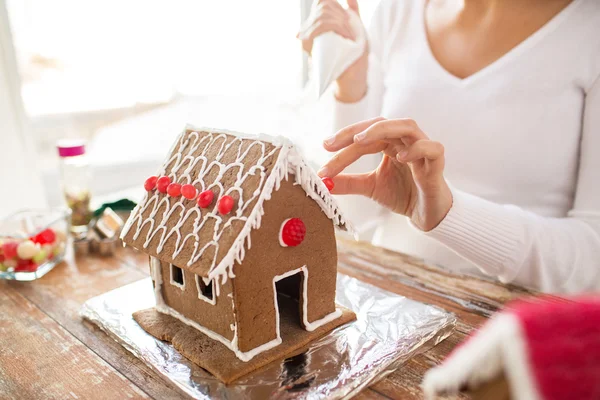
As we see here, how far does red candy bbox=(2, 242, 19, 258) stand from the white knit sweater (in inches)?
33.5

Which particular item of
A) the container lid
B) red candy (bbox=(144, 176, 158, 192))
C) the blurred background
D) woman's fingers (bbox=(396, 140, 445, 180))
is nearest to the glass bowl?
the container lid

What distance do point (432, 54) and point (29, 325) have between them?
1009 millimetres

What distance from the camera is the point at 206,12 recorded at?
1.67 metres

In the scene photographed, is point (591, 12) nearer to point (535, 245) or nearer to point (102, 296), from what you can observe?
point (535, 245)

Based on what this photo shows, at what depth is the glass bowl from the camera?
1.03 metres

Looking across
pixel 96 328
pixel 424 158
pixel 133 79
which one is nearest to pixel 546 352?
pixel 424 158

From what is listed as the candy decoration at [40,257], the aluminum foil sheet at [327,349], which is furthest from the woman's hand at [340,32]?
the candy decoration at [40,257]

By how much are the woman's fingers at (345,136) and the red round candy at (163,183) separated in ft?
0.89

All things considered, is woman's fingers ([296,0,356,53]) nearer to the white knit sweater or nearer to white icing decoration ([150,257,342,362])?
the white knit sweater

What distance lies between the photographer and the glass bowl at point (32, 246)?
→ 40.4 inches

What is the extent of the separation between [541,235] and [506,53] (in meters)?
0.40

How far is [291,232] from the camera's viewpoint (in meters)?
0.71

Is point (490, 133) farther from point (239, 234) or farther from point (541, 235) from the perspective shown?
point (239, 234)

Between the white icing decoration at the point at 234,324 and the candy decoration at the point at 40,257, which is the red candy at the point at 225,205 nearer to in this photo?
the white icing decoration at the point at 234,324
